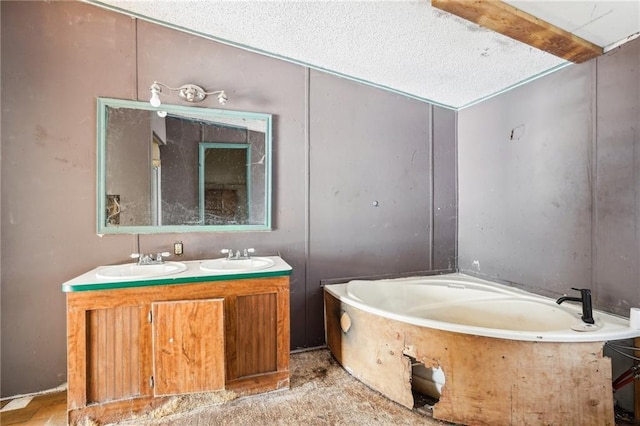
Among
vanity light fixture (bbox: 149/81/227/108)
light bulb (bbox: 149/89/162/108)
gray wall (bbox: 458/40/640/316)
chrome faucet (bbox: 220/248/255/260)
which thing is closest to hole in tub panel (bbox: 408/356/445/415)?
gray wall (bbox: 458/40/640/316)

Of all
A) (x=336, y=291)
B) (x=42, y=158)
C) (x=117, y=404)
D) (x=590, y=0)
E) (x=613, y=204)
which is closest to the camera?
(x=590, y=0)

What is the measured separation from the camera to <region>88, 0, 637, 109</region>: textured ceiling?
6.06 ft

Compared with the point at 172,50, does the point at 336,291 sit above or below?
below

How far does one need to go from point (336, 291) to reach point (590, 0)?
225 cm

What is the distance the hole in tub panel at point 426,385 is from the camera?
1.83 meters

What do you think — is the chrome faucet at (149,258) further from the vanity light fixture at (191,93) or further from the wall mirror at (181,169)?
the vanity light fixture at (191,93)

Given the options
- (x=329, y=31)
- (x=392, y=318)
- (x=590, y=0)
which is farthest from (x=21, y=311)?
(x=590, y=0)

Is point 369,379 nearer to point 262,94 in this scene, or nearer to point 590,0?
point 262,94

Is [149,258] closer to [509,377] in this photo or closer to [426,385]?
[426,385]

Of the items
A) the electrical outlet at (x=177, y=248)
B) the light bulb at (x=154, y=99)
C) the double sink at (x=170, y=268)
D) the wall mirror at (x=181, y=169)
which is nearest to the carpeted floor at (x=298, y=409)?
the double sink at (x=170, y=268)

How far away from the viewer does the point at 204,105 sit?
2.29 m

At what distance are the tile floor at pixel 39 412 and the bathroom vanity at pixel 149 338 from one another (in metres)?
0.22

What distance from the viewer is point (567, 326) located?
5.89 ft

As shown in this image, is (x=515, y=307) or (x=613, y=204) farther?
(x=515, y=307)
